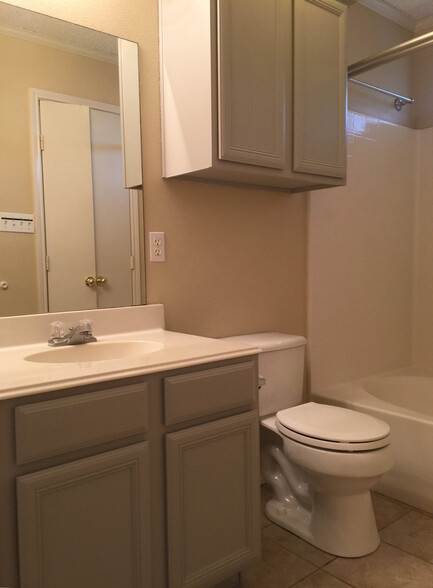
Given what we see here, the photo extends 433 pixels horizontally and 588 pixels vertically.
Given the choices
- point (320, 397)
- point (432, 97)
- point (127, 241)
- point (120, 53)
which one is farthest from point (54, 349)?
point (432, 97)

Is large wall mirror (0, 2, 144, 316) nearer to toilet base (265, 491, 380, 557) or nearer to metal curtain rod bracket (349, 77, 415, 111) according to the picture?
toilet base (265, 491, 380, 557)

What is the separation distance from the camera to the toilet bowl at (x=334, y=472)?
169 centimetres

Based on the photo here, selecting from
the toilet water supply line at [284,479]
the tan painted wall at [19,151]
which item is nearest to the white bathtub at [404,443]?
the toilet water supply line at [284,479]

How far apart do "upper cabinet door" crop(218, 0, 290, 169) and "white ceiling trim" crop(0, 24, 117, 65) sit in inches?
17.5

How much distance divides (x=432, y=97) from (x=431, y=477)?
227 cm

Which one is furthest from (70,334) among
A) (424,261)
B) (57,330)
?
(424,261)

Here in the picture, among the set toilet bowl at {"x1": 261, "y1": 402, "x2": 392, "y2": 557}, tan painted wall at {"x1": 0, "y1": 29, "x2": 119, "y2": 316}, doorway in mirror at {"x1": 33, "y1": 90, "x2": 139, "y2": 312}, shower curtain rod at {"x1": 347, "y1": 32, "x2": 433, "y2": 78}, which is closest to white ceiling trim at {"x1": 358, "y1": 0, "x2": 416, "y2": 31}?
shower curtain rod at {"x1": 347, "y1": 32, "x2": 433, "y2": 78}

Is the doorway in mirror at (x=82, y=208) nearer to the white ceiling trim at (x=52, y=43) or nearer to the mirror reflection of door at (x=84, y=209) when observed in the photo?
the mirror reflection of door at (x=84, y=209)

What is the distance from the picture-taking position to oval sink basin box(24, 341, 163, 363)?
1530mm

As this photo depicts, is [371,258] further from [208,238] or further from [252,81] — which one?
[252,81]

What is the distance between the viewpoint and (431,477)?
2057 millimetres

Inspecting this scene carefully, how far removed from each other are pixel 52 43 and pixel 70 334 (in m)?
1.01

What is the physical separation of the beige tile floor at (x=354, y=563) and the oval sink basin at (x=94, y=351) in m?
0.87

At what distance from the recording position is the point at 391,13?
2.86 meters
